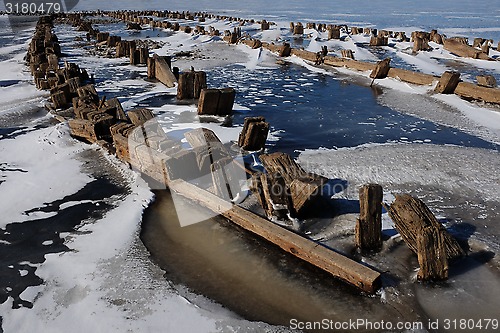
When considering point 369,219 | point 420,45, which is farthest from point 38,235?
point 420,45

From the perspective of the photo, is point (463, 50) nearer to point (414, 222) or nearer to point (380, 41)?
point (380, 41)

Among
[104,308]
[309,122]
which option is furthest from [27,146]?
[309,122]

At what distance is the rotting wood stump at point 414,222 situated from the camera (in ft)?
13.3

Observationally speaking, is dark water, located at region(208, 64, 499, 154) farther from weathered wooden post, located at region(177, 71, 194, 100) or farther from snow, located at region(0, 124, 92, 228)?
snow, located at region(0, 124, 92, 228)

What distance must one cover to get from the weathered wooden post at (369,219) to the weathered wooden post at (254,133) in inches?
124

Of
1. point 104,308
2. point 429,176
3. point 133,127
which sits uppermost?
point 133,127

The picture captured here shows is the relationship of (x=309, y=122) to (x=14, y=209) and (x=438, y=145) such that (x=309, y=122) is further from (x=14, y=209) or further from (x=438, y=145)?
(x=14, y=209)

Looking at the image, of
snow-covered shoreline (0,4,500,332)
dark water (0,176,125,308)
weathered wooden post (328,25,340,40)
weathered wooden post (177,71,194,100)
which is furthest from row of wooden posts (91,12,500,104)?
dark water (0,176,125,308)

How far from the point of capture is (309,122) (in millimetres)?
8727

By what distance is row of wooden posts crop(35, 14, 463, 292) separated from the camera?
3758 millimetres

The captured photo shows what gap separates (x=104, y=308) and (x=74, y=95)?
7.78 metres

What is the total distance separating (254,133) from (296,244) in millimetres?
3164

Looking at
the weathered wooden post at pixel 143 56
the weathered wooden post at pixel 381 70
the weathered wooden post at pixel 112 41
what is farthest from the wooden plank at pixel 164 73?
the weathered wooden post at pixel 112 41

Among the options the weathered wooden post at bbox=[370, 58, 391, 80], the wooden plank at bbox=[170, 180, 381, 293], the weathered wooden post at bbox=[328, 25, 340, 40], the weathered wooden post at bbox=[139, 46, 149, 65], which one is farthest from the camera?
the weathered wooden post at bbox=[328, 25, 340, 40]
